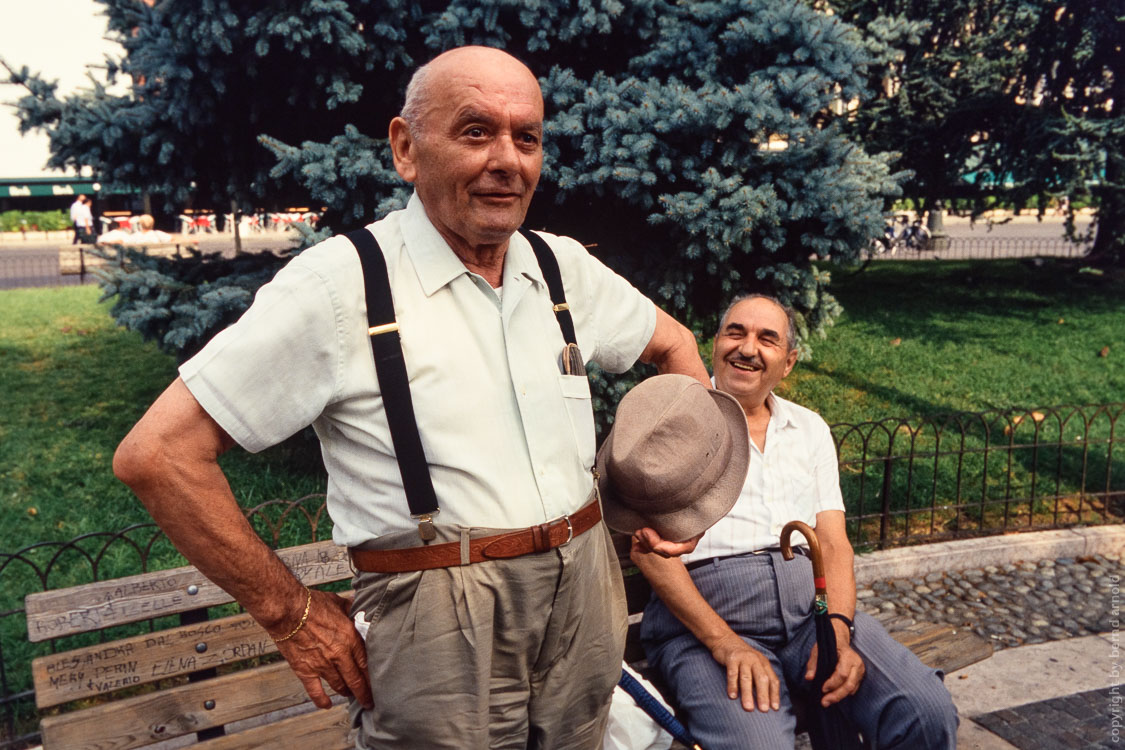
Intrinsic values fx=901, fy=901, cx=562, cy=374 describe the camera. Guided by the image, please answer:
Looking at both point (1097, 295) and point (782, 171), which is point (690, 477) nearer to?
point (782, 171)

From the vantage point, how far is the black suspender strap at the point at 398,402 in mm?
1674

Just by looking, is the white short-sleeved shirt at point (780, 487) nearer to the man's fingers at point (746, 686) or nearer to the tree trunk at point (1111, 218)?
the man's fingers at point (746, 686)

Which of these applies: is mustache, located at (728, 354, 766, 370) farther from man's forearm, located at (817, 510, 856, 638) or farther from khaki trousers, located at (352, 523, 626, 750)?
khaki trousers, located at (352, 523, 626, 750)

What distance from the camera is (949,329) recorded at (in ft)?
31.4

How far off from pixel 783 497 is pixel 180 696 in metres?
1.91

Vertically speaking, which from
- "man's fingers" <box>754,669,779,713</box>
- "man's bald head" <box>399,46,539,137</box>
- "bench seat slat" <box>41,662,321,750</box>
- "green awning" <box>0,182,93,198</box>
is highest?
"green awning" <box>0,182,93,198</box>

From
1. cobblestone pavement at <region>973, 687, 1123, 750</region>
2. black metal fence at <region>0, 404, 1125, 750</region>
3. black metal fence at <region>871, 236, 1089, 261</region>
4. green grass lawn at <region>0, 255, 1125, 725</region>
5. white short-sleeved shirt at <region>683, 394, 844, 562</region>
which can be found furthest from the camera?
black metal fence at <region>871, 236, 1089, 261</region>

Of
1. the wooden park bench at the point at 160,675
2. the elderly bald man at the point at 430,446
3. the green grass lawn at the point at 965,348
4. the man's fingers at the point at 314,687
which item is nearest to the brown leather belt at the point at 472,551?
the elderly bald man at the point at 430,446

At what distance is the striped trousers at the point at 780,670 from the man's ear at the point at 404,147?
1594mm

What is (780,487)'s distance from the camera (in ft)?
9.62

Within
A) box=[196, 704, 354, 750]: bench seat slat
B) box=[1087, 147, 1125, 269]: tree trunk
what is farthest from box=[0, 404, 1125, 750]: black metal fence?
box=[1087, 147, 1125, 269]: tree trunk

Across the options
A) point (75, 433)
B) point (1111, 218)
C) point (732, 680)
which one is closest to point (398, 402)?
point (732, 680)

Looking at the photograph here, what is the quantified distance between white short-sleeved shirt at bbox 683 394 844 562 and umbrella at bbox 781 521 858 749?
14cm

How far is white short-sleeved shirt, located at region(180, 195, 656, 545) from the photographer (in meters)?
1.61
